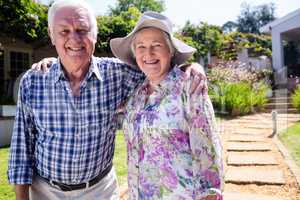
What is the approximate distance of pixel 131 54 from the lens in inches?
94.7

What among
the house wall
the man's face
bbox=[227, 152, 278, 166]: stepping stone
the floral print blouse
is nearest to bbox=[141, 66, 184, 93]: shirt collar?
the floral print blouse

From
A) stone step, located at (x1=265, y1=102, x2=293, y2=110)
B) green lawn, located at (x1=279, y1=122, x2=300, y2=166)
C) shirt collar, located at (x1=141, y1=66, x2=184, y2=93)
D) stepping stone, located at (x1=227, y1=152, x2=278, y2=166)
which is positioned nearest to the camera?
shirt collar, located at (x1=141, y1=66, x2=184, y2=93)

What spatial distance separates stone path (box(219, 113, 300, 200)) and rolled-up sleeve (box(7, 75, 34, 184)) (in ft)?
9.35

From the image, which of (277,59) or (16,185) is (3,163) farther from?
(277,59)

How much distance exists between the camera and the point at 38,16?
379 inches

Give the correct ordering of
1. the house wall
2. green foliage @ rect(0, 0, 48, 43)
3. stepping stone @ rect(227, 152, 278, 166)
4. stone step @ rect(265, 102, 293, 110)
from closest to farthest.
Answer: stepping stone @ rect(227, 152, 278, 166) < green foliage @ rect(0, 0, 48, 43) < stone step @ rect(265, 102, 293, 110) < the house wall

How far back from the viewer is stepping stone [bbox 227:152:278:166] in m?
5.97

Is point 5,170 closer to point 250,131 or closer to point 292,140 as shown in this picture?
point 292,140

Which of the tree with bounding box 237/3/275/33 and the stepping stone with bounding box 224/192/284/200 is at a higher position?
the tree with bounding box 237/3/275/33

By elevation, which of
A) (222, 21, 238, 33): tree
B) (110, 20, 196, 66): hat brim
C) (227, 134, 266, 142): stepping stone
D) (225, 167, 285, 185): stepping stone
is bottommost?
(225, 167, 285, 185): stepping stone

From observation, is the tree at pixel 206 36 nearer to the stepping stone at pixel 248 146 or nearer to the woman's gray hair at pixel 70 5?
the stepping stone at pixel 248 146

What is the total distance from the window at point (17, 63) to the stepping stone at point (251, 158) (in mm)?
7614

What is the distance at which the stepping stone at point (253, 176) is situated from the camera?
498cm

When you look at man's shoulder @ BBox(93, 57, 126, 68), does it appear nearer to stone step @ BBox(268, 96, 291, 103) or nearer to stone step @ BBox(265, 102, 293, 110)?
stone step @ BBox(265, 102, 293, 110)
